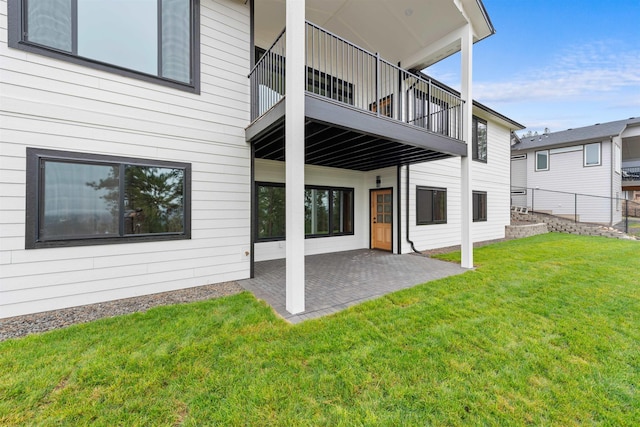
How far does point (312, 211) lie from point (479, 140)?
7815 mm

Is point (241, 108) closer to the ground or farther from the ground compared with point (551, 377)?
farther from the ground

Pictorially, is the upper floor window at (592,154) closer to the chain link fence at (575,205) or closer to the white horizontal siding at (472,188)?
the chain link fence at (575,205)

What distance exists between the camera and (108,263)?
3.80m

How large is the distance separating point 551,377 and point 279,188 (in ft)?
19.8

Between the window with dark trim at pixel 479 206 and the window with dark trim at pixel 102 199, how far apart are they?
10157 mm

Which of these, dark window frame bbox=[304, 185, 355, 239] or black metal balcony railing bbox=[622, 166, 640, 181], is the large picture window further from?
black metal balcony railing bbox=[622, 166, 640, 181]

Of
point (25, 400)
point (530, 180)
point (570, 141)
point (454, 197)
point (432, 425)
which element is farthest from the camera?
point (530, 180)

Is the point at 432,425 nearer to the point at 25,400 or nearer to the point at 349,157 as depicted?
the point at 25,400

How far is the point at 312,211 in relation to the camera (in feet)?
24.9

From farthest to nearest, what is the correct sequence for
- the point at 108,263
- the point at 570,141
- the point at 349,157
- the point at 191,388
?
1. the point at 570,141
2. the point at 349,157
3. the point at 108,263
4. the point at 191,388

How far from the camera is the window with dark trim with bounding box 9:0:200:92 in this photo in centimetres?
338

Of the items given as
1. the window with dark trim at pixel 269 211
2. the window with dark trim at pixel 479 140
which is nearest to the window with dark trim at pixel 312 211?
the window with dark trim at pixel 269 211

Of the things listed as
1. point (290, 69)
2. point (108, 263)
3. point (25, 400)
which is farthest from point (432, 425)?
point (108, 263)

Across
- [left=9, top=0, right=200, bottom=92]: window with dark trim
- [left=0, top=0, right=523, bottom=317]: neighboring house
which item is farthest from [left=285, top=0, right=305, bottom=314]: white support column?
[left=9, top=0, right=200, bottom=92]: window with dark trim
